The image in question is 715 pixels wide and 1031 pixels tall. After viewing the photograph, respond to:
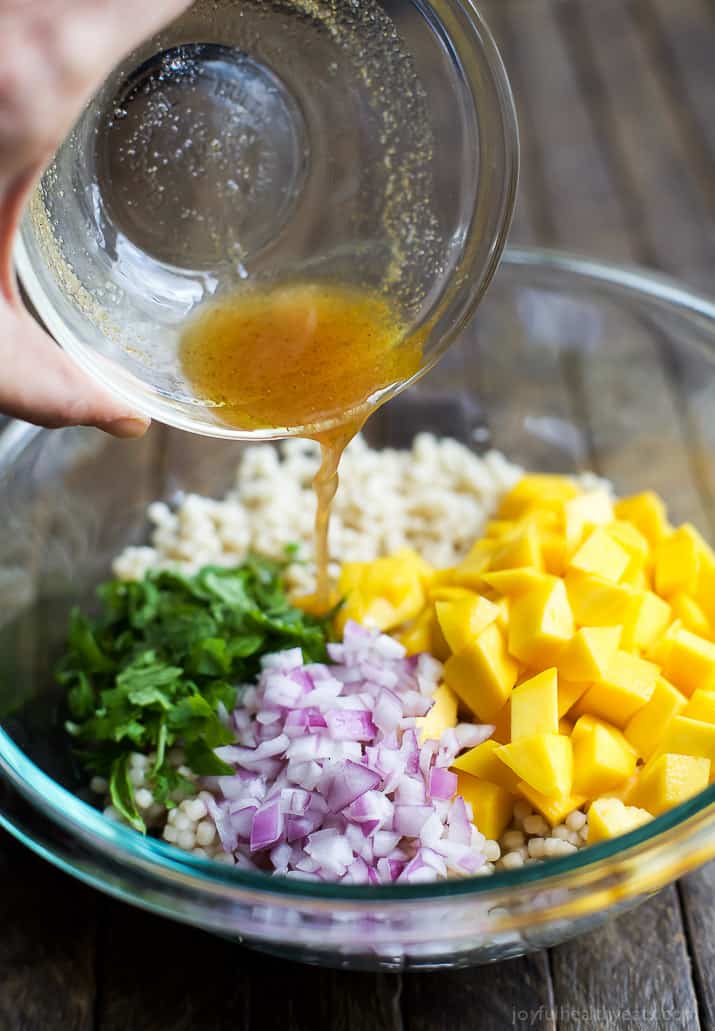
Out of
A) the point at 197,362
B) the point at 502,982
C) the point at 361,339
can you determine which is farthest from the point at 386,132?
the point at 502,982

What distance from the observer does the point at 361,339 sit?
1370 millimetres

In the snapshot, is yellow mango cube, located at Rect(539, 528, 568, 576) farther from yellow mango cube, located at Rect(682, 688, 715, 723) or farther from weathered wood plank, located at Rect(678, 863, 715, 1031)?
weathered wood plank, located at Rect(678, 863, 715, 1031)

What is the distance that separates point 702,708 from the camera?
1.38 m

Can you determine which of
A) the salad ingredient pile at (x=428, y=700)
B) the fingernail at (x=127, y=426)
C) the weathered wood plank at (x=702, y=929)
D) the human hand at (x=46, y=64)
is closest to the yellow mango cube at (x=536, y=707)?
the salad ingredient pile at (x=428, y=700)

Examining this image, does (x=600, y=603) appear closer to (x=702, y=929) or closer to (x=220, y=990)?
(x=702, y=929)

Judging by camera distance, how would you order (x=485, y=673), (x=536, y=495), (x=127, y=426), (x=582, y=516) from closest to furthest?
(x=127, y=426) < (x=485, y=673) < (x=582, y=516) < (x=536, y=495)

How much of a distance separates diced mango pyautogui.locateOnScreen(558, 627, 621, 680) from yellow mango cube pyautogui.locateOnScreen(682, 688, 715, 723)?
0.12 m

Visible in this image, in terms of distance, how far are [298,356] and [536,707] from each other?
1.82 feet

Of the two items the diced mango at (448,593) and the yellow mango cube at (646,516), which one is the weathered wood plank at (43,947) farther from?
the yellow mango cube at (646,516)

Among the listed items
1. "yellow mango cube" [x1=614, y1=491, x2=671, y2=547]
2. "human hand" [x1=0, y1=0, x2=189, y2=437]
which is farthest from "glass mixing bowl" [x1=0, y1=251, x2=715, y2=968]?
"human hand" [x1=0, y1=0, x2=189, y2=437]

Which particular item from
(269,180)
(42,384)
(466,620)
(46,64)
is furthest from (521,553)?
(46,64)

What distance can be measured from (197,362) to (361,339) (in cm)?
22

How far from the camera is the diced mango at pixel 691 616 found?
61.5 inches

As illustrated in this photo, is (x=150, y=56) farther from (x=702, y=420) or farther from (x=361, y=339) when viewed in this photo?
(x=702, y=420)
